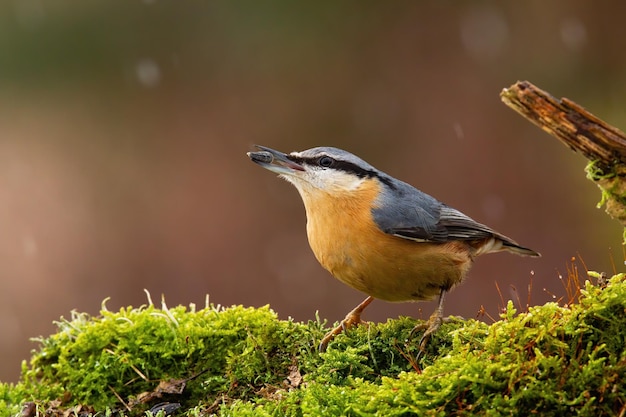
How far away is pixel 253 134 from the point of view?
11820 millimetres

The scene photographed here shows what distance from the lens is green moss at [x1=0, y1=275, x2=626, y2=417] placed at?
264 cm

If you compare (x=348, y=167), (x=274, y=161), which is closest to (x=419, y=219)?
(x=348, y=167)

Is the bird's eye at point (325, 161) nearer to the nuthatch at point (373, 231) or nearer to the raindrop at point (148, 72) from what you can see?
the nuthatch at point (373, 231)

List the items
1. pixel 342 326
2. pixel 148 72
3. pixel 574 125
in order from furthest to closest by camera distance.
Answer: pixel 148 72
pixel 342 326
pixel 574 125

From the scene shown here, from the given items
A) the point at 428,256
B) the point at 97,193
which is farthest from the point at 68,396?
the point at 97,193

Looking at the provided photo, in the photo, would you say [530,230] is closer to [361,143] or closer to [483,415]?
[361,143]

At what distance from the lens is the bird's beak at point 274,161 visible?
4.12 metres

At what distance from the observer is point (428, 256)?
4.12m

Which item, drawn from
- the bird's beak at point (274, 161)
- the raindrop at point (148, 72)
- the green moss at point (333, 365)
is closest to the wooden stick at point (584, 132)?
the green moss at point (333, 365)

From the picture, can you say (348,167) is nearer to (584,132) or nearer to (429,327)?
(429,327)

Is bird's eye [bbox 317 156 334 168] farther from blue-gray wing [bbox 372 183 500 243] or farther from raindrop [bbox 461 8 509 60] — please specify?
raindrop [bbox 461 8 509 60]

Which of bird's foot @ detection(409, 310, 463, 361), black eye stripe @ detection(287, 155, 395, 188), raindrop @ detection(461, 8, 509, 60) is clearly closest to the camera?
bird's foot @ detection(409, 310, 463, 361)

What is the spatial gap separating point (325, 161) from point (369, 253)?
2.01ft

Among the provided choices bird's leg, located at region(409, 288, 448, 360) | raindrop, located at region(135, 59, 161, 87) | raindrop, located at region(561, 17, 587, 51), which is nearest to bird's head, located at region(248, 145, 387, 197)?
bird's leg, located at region(409, 288, 448, 360)
